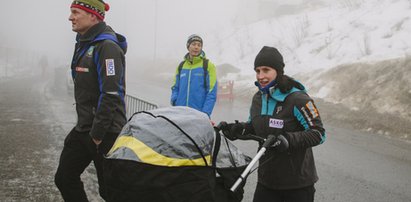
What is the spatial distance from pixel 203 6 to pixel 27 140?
56.7 meters

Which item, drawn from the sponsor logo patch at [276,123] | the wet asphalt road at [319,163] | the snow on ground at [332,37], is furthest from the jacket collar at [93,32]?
the snow on ground at [332,37]

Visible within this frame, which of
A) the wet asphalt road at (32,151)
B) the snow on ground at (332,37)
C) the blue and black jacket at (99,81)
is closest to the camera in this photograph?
the blue and black jacket at (99,81)

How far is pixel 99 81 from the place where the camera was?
334 centimetres

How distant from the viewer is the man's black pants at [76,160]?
341 cm

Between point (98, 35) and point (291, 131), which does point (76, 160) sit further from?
point (291, 131)

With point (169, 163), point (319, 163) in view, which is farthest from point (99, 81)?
point (319, 163)

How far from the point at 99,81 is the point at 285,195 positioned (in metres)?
1.78

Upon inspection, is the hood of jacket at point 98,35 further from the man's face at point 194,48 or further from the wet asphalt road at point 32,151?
the wet asphalt road at point 32,151

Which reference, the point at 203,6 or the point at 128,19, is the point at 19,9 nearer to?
the point at 128,19

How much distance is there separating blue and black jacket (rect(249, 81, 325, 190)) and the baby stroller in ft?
1.93

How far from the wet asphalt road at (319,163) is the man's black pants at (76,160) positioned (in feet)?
3.56

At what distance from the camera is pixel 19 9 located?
4188 inches

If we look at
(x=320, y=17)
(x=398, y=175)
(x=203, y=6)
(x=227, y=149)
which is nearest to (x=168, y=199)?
(x=227, y=149)

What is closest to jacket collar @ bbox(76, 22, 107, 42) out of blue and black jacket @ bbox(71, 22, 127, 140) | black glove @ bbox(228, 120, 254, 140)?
blue and black jacket @ bbox(71, 22, 127, 140)
